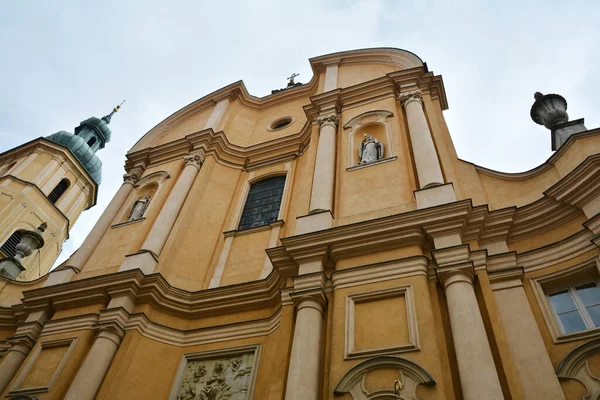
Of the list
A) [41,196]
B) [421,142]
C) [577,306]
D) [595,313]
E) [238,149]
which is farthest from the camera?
[41,196]

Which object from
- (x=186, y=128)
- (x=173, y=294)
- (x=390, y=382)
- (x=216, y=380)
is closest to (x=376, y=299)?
(x=390, y=382)

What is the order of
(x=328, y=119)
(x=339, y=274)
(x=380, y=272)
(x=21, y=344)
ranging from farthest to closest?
(x=328, y=119) < (x=21, y=344) < (x=339, y=274) < (x=380, y=272)

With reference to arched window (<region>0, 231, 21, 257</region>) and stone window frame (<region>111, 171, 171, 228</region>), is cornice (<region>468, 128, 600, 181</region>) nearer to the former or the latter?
stone window frame (<region>111, 171, 171, 228</region>)

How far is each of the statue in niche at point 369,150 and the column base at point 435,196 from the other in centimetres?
189

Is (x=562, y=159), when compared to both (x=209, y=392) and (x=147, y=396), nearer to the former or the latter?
(x=209, y=392)

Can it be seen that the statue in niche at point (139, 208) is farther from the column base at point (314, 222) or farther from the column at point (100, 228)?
the column base at point (314, 222)

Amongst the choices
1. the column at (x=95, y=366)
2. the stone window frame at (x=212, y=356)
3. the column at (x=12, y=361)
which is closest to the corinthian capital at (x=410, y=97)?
the stone window frame at (x=212, y=356)

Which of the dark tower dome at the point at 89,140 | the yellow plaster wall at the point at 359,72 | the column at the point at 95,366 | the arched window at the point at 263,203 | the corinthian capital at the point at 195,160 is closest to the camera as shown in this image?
the column at the point at 95,366

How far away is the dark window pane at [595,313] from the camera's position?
6.57 m

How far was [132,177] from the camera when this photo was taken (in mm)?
14305

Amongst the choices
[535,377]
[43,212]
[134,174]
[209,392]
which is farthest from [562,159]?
[43,212]

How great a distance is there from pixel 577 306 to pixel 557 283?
46 cm

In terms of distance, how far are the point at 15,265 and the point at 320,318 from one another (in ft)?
33.5

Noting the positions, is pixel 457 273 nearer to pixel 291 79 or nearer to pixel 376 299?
pixel 376 299
